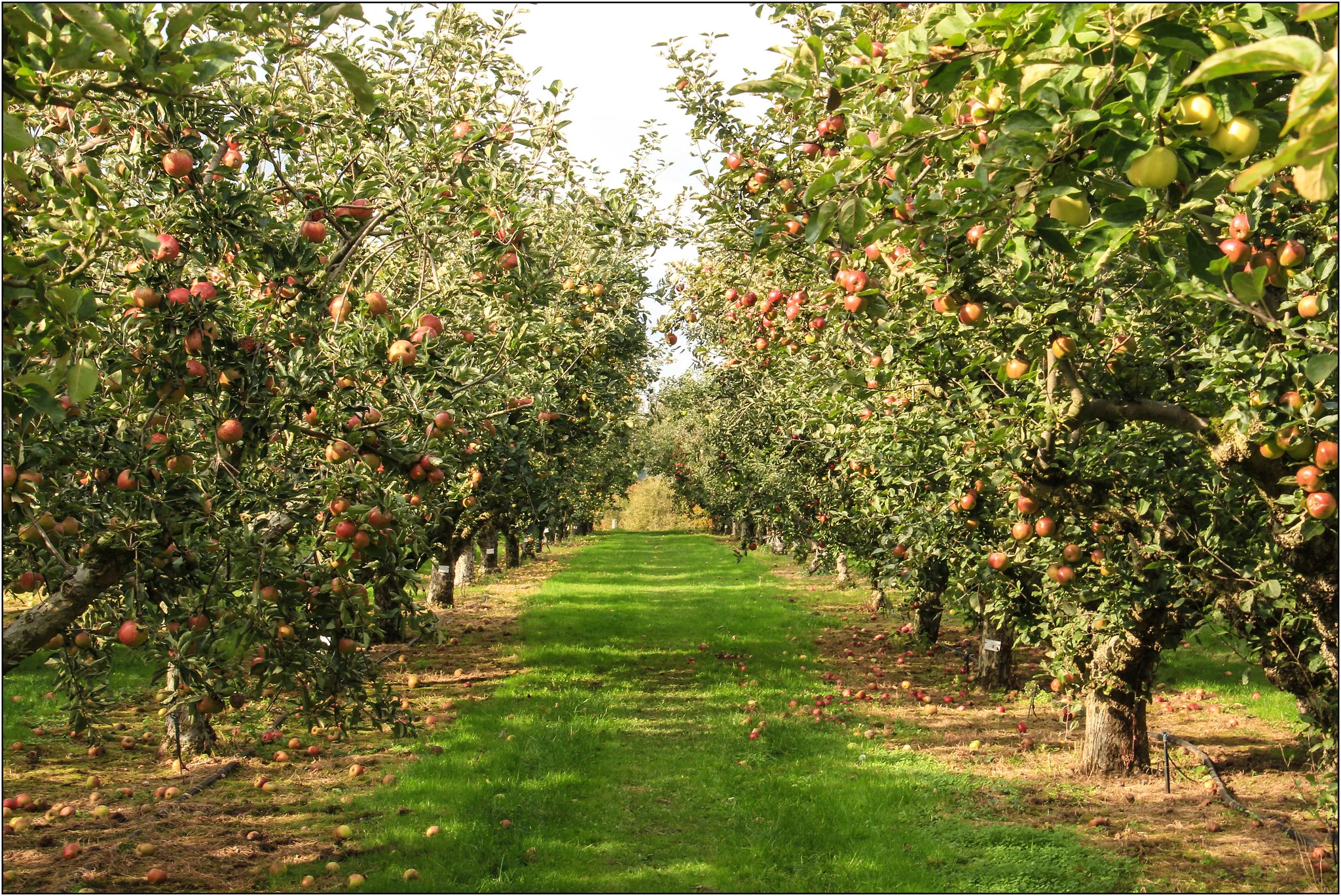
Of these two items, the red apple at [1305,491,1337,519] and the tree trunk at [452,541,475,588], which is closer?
the red apple at [1305,491,1337,519]

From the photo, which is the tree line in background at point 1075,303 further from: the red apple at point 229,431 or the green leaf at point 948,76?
the red apple at point 229,431

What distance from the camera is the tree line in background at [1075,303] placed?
2.38 meters

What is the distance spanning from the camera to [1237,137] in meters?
2.17

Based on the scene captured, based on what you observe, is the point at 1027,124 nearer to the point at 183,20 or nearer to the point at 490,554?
the point at 183,20

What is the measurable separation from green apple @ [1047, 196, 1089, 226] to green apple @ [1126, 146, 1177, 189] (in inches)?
9.1

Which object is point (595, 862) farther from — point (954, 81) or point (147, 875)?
point (954, 81)

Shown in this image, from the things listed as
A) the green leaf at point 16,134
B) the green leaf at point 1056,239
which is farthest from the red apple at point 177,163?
the green leaf at point 1056,239

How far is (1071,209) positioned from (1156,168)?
1.02 ft

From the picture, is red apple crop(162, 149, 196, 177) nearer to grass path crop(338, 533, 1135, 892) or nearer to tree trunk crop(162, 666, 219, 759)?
grass path crop(338, 533, 1135, 892)

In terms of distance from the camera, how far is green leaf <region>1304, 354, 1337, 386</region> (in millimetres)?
2811

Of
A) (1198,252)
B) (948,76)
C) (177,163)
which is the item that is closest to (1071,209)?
(1198,252)

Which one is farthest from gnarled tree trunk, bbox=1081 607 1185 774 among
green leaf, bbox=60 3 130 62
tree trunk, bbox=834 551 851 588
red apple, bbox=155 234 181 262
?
tree trunk, bbox=834 551 851 588

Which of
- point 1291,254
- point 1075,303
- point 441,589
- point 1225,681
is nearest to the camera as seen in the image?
point 1291,254

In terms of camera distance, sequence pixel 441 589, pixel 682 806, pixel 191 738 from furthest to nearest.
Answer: pixel 441 589 < pixel 191 738 < pixel 682 806
